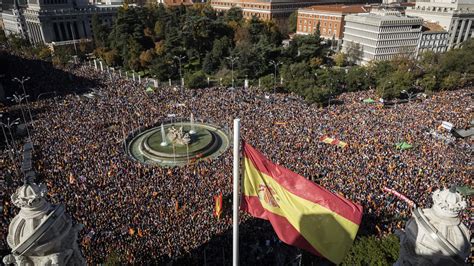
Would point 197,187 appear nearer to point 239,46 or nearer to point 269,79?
point 269,79

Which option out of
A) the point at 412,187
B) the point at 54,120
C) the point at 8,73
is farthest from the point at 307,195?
the point at 8,73

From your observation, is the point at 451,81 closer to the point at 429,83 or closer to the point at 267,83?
the point at 429,83

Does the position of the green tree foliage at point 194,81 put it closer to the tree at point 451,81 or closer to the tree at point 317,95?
the tree at point 317,95

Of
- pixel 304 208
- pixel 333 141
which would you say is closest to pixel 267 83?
pixel 333 141

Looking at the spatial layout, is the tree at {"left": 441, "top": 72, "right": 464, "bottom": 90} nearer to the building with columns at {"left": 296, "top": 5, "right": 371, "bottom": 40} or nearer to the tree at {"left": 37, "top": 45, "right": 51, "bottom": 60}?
the building with columns at {"left": 296, "top": 5, "right": 371, "bottom": 40}

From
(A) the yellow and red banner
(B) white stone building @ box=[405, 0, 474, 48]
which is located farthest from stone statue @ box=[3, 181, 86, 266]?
(B) white stone building @ box=[405, 0, 474, 48]

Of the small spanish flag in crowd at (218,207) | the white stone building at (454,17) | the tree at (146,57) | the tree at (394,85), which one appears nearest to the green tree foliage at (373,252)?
the small spanish flag in crowd at (218,207)
